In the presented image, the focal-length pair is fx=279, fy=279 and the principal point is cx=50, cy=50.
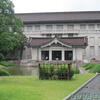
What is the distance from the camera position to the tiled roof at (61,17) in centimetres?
5521

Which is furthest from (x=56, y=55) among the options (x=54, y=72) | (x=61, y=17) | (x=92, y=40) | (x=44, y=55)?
(x=54, y=72)

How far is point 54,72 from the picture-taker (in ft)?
58.2

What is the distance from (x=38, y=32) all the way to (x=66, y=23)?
5914mm

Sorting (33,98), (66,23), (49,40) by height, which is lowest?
(33,98)

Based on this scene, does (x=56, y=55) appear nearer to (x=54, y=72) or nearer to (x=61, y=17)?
(x=61, y=17)

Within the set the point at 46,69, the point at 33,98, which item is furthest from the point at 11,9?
the point at 33,98

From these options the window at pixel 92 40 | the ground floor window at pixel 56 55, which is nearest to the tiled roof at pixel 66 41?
the ground floor window at pixel 56 55

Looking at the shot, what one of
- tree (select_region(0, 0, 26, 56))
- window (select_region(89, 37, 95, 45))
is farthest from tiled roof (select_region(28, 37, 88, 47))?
tree (select_region(0, 0, 26, 56))

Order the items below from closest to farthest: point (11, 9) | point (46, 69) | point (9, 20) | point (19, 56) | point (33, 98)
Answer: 1. point (33, 98)
2. point (46, 69)
3. point (11, 9)
4. point (9, 20)
5. point (19, 56)

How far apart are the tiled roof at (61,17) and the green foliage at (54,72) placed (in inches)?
1467

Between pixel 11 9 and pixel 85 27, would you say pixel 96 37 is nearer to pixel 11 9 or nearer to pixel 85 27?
pixel 85 27

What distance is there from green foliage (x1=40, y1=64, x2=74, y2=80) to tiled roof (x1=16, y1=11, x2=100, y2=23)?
3727 centimetres

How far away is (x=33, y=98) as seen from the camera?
30.9ft

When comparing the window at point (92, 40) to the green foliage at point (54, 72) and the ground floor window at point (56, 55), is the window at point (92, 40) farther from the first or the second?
the green foliage at point (54, 72)
